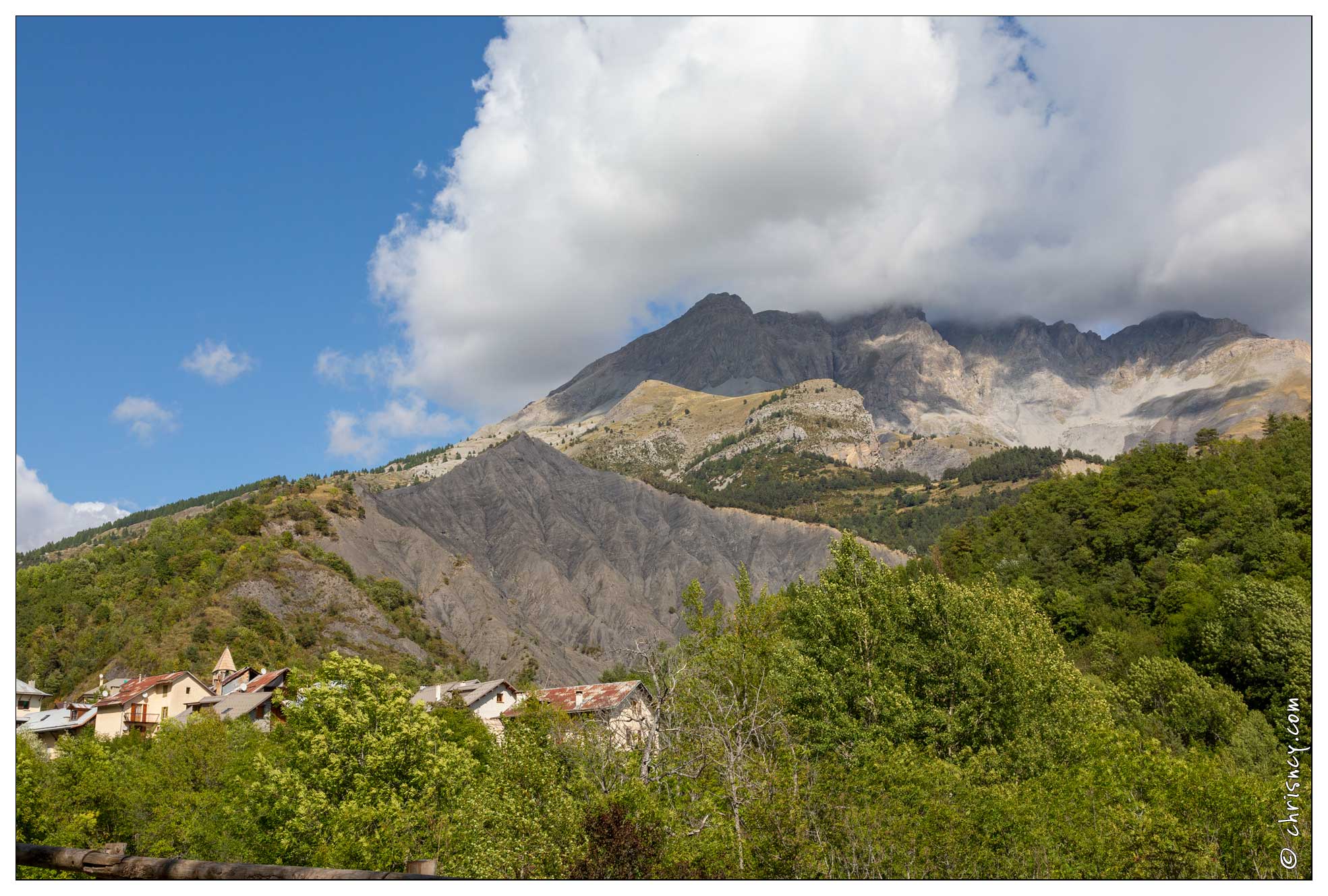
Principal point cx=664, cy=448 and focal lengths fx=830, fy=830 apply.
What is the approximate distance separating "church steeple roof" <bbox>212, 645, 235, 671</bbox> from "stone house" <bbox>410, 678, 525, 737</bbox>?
23.0 metres

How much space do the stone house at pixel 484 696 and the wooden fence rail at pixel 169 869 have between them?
61.0 metres

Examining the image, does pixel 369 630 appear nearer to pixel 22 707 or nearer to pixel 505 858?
pixel 22 707

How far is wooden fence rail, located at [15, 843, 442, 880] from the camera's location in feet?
25.4

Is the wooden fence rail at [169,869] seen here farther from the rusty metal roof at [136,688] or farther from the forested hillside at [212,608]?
the forested hillside at [212,608]

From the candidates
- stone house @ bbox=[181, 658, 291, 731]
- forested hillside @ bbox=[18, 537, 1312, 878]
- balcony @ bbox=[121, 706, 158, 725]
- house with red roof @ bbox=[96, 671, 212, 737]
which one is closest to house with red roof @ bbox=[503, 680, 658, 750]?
forested hillside @ bbox=[18, 537, 1312, 878]

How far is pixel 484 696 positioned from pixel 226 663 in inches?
1206

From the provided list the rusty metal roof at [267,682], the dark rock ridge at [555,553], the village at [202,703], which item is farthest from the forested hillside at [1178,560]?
the rusty metal roof at [267,682]

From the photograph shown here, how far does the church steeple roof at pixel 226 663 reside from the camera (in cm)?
8175

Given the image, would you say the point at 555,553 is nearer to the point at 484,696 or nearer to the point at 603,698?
the point at 484,696

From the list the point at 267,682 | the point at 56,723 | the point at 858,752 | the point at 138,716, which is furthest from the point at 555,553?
the point at 858,752

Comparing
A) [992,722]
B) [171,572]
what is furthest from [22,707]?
[992,722]

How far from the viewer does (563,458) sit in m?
190

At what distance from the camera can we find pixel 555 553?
153625 millimetres
